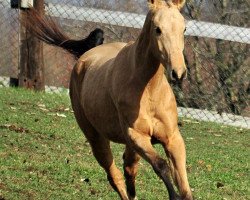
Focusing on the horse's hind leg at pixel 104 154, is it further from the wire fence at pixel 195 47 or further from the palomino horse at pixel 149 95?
the wire fence at pixel 195 47

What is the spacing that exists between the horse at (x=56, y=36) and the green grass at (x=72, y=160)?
1.13 m

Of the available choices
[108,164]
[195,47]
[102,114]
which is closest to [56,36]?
[108,164]

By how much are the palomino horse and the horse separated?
151 cm

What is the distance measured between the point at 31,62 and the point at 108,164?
5769 millimetres

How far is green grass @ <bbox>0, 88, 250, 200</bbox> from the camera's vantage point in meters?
8.36

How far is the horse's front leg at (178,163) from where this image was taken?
21.6ft

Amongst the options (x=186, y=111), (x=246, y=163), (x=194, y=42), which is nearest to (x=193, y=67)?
(x=194, y=42)

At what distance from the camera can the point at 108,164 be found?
27.1 ft

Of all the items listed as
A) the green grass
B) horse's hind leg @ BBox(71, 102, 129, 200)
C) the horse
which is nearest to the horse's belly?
horse's hind leg @ BBox(71, 102, 129, 200)

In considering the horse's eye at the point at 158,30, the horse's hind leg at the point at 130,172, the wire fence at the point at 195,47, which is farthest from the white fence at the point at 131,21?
the horse's eye at the point at 158,30

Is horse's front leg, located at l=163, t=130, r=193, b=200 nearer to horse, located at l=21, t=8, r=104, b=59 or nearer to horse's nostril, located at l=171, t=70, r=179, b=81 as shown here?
horse's nostril, located at l=171, t=70, r=179, b=81

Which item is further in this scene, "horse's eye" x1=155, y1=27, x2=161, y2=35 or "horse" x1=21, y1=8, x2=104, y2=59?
"horse" x1=21, y1=8, x2=104, y2=59

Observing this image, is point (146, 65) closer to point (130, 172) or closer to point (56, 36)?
point (130, 172)

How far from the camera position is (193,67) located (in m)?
15.5
